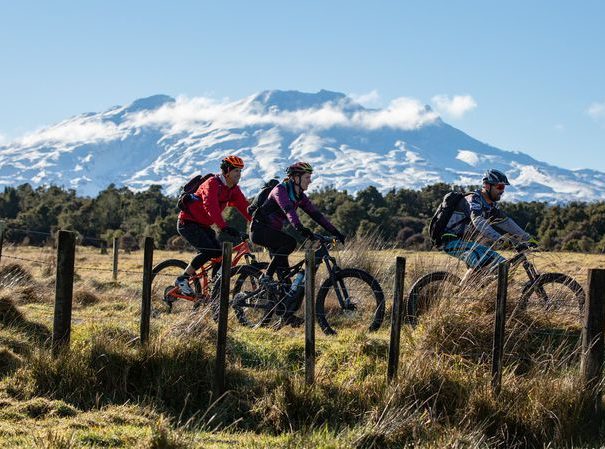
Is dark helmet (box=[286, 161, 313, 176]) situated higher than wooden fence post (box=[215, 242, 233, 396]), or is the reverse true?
dark helmet (box=[286, 161, 313, 176])

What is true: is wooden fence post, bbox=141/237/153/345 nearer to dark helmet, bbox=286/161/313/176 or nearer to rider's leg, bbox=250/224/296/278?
rider's leg, bbox=250/224/296/278

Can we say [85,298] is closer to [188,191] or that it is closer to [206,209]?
[188,191]

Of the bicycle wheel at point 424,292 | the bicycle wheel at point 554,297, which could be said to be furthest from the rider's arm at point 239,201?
the bicycle wheel at point 554,297

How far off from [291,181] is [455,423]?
4298 mm

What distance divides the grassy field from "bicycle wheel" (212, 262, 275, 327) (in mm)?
989

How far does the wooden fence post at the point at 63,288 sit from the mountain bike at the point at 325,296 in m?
2.43

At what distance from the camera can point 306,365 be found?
789 centimetres

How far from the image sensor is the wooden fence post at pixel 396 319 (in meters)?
7.70

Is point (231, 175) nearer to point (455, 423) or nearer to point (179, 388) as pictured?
point (179, 388)

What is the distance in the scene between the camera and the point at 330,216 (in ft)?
125

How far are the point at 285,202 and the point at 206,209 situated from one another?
117 cm

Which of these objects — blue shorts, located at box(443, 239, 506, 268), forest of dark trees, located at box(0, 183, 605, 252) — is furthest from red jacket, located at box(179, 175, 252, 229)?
forest of dark trees, located at box(0, 183, 605, 252)

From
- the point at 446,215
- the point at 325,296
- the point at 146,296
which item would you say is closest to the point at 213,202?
the point at 325,296

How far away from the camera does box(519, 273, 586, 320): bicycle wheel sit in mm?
8617
